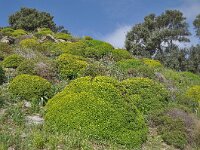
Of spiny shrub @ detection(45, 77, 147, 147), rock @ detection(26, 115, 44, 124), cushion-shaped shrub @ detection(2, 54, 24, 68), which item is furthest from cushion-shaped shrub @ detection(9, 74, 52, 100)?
cushion-shaped shrub @ detection(2, 54, 24, 68)

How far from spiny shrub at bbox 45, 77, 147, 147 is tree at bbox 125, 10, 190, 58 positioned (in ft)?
93.8

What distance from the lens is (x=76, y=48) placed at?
93.0 feet

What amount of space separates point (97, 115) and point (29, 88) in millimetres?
4027

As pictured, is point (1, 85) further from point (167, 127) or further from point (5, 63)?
point (167, 127)

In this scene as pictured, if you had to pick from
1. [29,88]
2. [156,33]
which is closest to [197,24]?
[156,33]

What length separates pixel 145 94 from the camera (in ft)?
58.4

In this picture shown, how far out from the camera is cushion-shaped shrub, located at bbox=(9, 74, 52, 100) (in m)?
16.5

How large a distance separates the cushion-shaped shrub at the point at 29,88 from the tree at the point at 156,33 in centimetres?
2720

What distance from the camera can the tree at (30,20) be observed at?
49.8 meters

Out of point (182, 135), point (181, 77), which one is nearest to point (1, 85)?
point (182, 135)

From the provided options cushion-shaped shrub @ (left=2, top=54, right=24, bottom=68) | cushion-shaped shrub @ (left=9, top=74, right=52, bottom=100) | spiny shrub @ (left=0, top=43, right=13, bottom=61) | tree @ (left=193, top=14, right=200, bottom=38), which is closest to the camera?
cushion-shaped shrub @ (left=9, top=74, right=52, bottom=100)

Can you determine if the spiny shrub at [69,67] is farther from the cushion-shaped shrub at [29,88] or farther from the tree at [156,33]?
the tree at [156,33]

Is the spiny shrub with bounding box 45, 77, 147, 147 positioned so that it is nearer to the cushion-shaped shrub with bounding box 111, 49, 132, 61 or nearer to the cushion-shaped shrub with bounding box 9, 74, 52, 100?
the cushion-shaped shrub with bounding box 9, 74, 52, 100

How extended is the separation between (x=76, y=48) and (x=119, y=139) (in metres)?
15.4
